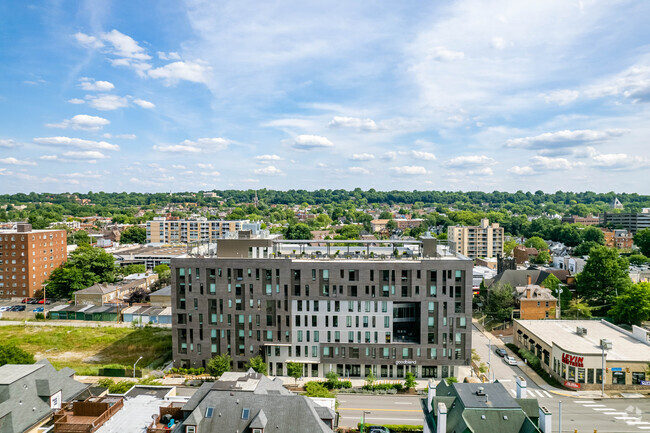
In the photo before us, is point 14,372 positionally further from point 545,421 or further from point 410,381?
point 545,421

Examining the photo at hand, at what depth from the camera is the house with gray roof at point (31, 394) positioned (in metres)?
41.1

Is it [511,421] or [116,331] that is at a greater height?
[511,421]

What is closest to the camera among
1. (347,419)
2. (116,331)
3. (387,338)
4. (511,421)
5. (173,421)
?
(511,421)

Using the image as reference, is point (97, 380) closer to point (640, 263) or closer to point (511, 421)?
point (511, 421)

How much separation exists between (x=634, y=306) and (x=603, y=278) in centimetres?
1621

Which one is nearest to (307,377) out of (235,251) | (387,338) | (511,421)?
(387,338)

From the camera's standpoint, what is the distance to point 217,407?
3606cm

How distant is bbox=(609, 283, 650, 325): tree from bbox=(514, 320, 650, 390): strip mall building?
7296 mm

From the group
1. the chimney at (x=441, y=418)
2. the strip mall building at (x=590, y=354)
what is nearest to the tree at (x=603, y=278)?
the strip mall building at (x=590, y=354)

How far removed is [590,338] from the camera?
2685 inches

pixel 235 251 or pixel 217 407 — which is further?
pixel 235 251

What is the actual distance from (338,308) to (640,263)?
12173 cm

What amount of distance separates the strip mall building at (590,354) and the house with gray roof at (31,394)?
2588 inches

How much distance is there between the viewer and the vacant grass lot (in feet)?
235
